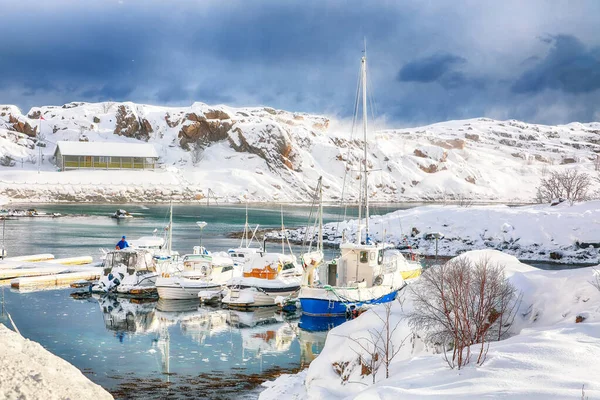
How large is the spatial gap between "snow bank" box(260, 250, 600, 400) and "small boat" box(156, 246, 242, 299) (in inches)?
581

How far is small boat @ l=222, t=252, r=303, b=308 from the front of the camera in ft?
94.1

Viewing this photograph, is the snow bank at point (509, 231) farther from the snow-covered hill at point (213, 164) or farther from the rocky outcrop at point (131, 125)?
the rocky outcrop at point (131, 125)

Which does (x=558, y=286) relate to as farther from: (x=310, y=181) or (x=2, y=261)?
(x=310, y=181)

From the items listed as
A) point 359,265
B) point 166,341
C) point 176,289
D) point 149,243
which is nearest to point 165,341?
point 166,341

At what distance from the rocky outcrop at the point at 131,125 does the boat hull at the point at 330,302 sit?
146349 millimetres

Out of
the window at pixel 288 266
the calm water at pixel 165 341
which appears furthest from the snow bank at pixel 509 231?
the calm water at pixel 165 341

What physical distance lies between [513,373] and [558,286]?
317 inches

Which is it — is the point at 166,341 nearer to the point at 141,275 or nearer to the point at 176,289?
the point at 176,289

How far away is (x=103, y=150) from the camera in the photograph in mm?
130750

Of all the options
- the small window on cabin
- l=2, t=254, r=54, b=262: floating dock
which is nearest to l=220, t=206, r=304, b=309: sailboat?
the small window on cabin

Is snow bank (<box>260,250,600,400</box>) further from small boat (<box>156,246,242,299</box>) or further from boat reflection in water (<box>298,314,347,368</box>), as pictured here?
small boat (<box>156,246,242,299</box>)

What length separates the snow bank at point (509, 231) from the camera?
46594 mm

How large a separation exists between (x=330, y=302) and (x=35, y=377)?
2248cm

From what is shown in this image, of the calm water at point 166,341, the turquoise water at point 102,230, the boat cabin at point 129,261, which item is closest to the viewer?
the calm water at point 166,341
